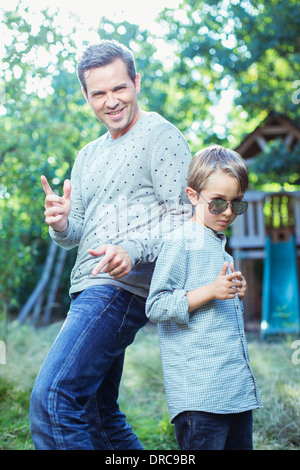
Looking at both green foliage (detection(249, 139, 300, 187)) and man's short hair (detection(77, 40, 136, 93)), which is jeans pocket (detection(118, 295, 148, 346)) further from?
green foliage (detection(249, 139, 300, 187))

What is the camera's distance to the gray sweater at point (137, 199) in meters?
2.09

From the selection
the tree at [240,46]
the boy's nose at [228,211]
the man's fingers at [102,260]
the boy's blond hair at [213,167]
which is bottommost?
the man's fingers at [102,260]

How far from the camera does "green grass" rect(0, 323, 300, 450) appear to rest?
327cm

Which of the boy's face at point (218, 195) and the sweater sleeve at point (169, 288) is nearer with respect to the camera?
the sweater sleeve at point (169, 288)

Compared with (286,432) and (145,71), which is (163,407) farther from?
(145,71)

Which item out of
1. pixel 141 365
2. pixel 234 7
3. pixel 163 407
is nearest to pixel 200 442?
pixel 163 407

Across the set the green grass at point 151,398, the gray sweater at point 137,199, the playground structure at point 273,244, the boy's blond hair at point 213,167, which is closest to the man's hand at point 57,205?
the gray sweater at point 137,199

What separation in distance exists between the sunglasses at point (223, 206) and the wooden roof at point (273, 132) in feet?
31.0

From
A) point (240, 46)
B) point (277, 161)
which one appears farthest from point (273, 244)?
point (240, 46)

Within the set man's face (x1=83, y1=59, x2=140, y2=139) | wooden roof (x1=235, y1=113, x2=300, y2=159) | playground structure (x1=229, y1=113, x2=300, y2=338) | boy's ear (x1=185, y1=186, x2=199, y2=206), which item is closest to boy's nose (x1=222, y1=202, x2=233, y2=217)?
boy's ear (x1=185, y1=186, x2=199, y2=206)

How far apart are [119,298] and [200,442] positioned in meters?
0.59

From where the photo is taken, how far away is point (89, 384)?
6.16ft

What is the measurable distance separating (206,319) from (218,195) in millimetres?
465

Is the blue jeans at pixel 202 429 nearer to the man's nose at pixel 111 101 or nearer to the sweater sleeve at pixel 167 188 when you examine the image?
the sweater sleeve at pixel 167 188
